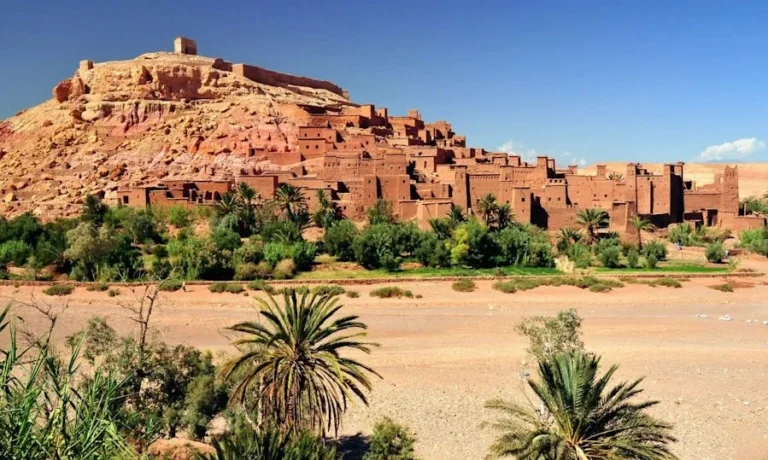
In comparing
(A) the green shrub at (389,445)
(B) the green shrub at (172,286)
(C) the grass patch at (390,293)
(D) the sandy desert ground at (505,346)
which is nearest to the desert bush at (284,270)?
(D) the sandy desert ground at (505,346)

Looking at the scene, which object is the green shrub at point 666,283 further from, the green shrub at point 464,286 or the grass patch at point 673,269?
the green shrub at point 464,286

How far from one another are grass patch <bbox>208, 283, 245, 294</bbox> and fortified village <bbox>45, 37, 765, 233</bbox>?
861 cm

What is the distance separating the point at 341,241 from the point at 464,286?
580cm

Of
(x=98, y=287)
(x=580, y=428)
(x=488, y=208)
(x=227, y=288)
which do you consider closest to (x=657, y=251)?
(x=488, y=208)

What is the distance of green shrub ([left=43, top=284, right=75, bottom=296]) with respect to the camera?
22.2 metres

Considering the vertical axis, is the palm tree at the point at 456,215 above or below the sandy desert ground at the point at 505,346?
above

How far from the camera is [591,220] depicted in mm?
29375

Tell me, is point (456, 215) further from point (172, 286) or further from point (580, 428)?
point (580, 428)

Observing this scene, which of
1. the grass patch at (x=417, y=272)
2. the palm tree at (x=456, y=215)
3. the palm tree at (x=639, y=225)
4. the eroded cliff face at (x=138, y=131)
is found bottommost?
the grass patch at (x=417, y=272)

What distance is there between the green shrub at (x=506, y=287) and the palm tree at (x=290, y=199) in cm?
1018

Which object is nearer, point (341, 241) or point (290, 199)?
point (341, 241)

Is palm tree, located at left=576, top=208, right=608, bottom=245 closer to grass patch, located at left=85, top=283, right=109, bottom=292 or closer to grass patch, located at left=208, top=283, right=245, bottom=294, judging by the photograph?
grass patch, located at left=208, top=283, right=245, bottom=294

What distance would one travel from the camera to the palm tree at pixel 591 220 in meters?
29.4

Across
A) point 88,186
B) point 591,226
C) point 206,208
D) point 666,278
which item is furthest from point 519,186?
point 88,186
